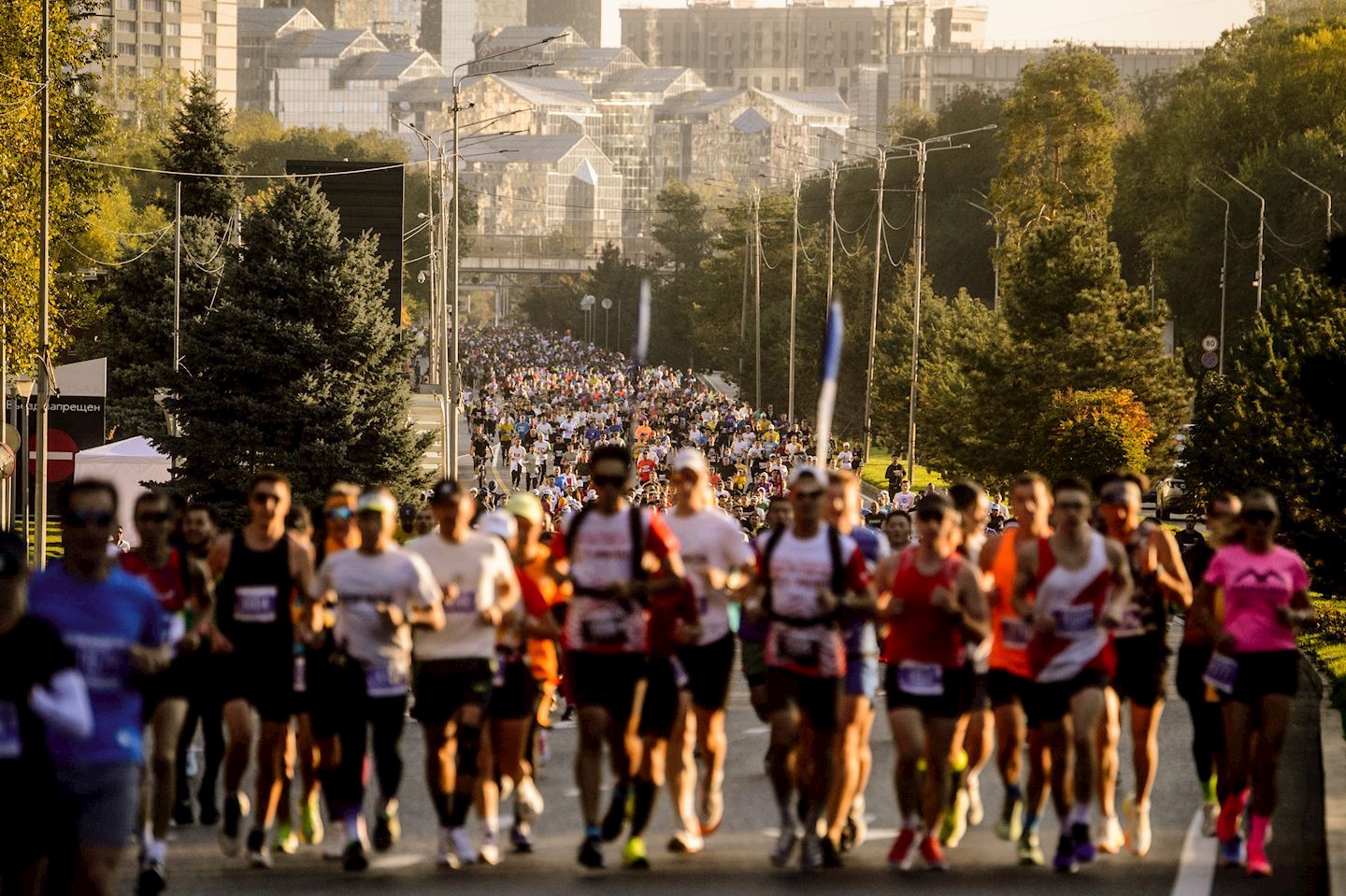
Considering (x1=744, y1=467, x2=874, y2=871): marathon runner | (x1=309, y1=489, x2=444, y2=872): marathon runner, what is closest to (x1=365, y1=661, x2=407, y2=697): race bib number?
(x1=309, y1=489, x2=444, y2=872): marathon runner

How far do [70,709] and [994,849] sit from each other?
17.6 feet

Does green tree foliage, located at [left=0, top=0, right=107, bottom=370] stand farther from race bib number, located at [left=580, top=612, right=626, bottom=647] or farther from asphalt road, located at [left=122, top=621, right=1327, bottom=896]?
race bib number, located at [left=580, top=612, right=626, bottom=647]

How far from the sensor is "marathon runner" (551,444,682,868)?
35.5 feet

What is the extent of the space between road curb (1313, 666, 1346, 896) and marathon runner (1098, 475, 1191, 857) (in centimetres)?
85

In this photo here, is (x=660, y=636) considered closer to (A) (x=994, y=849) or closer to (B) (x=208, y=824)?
(A) (x=994, y=849)

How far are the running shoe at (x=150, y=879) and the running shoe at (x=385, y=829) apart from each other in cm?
112

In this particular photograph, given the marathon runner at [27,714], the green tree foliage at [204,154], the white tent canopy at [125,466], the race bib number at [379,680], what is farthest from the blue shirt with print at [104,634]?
the green tree foliage at [204,154]

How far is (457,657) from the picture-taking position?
35.9ft

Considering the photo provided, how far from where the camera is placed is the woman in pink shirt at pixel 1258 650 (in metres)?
11.2

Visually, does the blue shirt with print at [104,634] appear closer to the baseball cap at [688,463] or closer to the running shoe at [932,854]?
the baseball cap at [688,463]

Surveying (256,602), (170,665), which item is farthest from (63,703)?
(256,602)

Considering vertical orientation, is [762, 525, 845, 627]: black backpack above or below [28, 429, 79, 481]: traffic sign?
above

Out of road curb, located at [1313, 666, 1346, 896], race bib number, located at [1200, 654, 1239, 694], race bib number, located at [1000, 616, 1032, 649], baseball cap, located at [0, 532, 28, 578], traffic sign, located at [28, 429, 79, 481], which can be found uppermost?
baseball cap, located at [0, 532, 28, 578]

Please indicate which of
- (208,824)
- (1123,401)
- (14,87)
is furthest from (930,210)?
(208,824)
